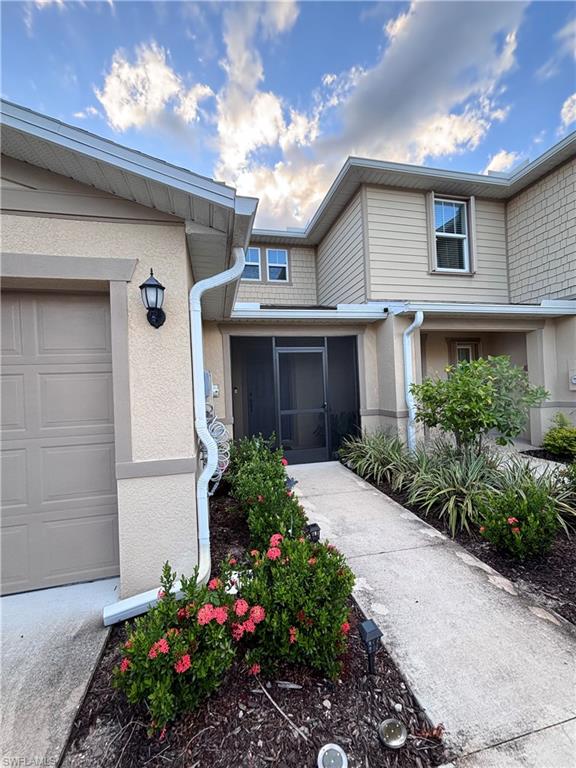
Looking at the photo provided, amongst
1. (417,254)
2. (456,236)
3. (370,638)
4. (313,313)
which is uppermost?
(456,236)

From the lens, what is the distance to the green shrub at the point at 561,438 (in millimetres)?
6129

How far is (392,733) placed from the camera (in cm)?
161

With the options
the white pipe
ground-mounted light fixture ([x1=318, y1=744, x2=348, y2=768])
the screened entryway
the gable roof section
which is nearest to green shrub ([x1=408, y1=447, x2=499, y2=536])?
the white pipe

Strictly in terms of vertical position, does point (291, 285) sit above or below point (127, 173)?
above

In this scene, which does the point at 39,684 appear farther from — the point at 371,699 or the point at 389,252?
the point at 389,252

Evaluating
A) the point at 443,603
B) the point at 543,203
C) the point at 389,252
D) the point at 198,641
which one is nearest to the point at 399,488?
the point at 443,603

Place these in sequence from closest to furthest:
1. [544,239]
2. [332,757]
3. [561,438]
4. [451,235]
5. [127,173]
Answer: [332,757] < [127,173] < [561,438] < [544,239] < [451,235]

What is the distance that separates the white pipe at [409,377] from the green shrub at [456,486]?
1022 mm

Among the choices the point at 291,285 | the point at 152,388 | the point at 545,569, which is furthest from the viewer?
the point at 291,285

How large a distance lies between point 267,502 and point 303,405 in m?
3.44

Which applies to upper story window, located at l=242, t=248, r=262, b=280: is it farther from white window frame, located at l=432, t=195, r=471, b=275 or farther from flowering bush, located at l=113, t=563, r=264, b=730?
flowering bush, located at l=113, t=563, r=264, b=730

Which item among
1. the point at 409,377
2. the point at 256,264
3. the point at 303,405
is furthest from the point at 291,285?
the point at 409,377

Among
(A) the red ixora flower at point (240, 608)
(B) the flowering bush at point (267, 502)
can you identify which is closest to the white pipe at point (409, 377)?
(B) the flowering bush at point (267, 502)

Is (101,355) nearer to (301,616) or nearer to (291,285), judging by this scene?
(301,616)
